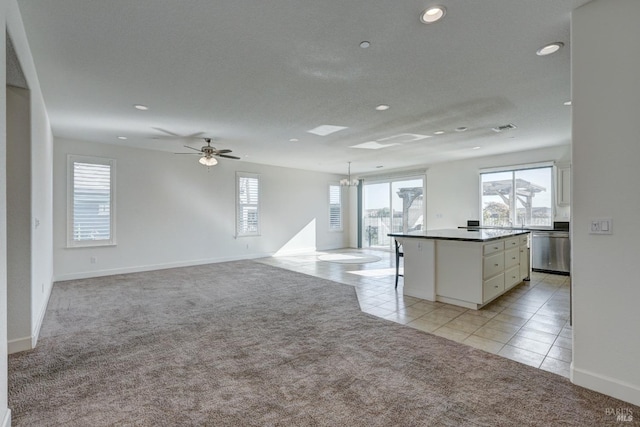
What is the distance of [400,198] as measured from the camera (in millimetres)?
9211

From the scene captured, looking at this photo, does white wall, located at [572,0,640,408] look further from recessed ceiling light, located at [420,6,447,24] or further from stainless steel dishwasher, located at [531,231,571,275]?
stainless steel dishwasher, located at [531,231,571,275]

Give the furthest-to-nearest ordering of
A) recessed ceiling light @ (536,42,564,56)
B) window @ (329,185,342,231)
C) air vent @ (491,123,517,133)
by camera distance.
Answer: window @ (329,185,342,231)
air vent @ (491,123,517,133)
recessed ceiling light @ (536,42,564,56)

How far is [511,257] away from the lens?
465 cm

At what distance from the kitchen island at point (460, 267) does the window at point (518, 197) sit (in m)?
2.39

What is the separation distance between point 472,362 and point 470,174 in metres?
6.03

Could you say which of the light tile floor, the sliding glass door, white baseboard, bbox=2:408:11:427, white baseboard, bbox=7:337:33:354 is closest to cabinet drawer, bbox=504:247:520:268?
the light tile floor

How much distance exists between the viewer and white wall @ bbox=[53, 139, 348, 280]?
5633 millimetres

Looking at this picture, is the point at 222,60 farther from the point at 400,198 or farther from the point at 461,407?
the point at 400,198

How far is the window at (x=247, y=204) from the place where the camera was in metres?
7.84

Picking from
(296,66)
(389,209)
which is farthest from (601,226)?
(389,209)

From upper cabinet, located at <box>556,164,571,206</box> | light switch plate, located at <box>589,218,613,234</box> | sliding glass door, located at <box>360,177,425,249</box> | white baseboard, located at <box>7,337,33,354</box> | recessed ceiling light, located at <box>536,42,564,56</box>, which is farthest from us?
sliding glass door, located at <box>360,177,425,249</box>

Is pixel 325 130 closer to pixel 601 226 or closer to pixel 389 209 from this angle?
pixel 601 226

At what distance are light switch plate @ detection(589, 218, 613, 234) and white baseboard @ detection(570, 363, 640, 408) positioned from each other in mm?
973

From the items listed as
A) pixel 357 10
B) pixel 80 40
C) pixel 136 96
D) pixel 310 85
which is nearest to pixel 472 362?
pixel 357 10
